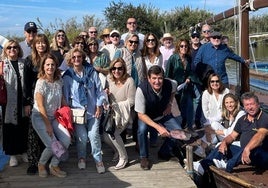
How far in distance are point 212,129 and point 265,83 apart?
5135mm

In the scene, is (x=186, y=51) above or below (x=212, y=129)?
above

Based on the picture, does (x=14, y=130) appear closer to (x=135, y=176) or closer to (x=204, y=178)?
(x=135, y=176)

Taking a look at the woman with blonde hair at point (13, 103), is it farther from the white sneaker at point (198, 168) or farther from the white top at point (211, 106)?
the white top at point (211, 106)

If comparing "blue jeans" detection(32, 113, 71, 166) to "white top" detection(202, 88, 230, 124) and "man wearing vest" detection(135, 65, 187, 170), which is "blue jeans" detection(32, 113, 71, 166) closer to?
"man wearing vest" detection(135, 65, 187, 170)

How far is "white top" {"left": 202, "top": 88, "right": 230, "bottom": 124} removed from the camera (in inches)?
266

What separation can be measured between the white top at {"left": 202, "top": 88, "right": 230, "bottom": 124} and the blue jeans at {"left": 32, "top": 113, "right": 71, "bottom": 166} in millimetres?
2461

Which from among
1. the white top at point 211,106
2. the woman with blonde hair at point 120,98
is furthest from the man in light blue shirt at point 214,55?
the woman with blonde hair at point 120,98

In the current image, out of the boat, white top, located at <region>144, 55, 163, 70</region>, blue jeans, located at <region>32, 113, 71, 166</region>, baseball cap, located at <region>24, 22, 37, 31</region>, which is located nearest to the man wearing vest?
white top, located at <region>144, 55, 163, 70</region>

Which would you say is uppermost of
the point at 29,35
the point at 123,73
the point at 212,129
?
the point at 29,35

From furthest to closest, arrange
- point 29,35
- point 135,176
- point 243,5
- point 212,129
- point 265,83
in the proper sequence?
point 265,83, point 243,5, point 212,129, point 29,35, point 135,176

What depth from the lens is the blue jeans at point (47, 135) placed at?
5219 mm

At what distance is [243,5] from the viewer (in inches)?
299

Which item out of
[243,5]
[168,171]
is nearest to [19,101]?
[168,171]

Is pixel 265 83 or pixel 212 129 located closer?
pixel 212 129
